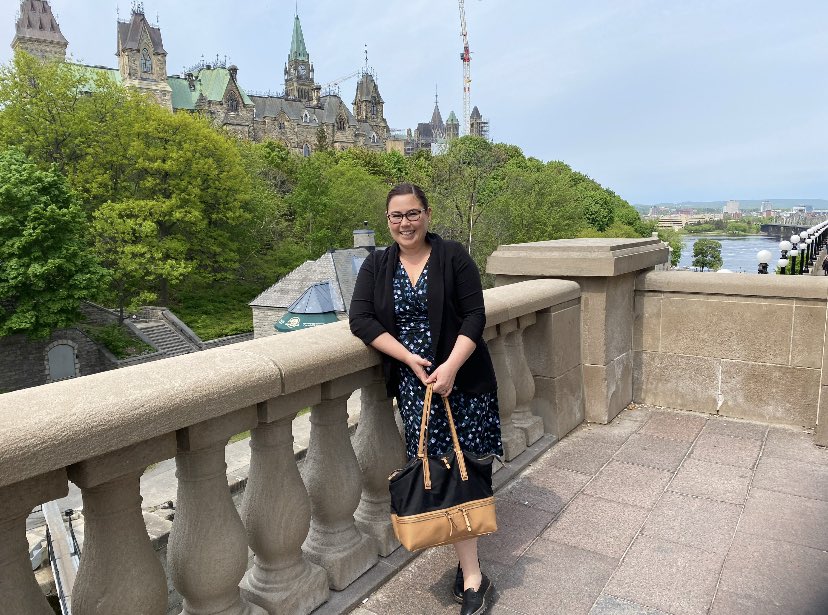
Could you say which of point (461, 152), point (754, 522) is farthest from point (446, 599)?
point (461, 152)

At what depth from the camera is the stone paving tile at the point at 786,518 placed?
331cm

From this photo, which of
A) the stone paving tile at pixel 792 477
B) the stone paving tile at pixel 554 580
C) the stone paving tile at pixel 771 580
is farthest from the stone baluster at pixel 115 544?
the stone paving tile at pixel 792 477

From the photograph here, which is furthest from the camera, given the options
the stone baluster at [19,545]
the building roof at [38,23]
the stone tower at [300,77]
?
the stone tower at [300,77]

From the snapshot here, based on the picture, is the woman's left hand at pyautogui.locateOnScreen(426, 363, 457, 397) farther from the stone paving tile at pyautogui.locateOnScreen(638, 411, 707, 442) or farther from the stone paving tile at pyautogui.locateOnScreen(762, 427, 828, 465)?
the stone paving tile at pyautogui.locateOnScreen(762, 427, 828, 465)

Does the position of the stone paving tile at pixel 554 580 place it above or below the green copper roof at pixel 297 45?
below

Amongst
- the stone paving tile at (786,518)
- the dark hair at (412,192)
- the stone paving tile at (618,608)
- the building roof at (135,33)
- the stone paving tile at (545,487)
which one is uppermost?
the building roof at (135,33)

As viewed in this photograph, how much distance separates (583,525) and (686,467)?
122cm

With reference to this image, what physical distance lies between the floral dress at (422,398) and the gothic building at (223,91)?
254ft

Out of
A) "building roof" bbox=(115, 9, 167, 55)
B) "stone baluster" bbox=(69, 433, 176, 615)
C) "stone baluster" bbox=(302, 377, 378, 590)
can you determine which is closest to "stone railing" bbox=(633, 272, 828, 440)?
"stone baluster" bbox=(302, 377, 378, 590)

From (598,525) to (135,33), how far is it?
328ft

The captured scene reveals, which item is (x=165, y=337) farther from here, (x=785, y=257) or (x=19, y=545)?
(x=19, y=545)

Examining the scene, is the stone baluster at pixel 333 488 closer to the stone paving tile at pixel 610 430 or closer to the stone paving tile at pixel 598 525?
the stone paving tile at pixel 598 525

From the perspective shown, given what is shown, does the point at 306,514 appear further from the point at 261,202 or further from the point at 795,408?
the point at 261,202

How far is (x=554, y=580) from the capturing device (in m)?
2.92
